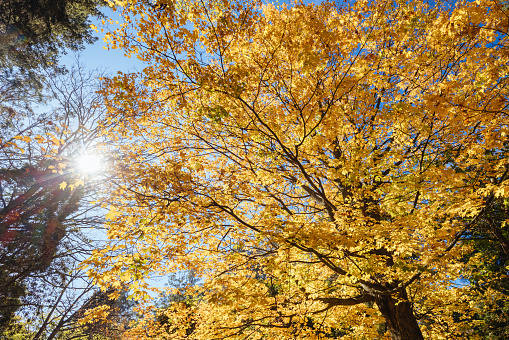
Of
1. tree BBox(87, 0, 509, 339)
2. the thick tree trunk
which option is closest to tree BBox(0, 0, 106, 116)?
tree BBox(87, 0, 509, 339)

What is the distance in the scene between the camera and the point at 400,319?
15.3 ft

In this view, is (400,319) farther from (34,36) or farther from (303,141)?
(34,36)

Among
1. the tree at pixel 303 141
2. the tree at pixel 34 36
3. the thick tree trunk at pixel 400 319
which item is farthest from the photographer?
the tree at pixel 34 36

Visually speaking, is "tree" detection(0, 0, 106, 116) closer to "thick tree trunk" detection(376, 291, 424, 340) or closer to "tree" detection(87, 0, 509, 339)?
"tree" detection(87, 0, 509, 339)

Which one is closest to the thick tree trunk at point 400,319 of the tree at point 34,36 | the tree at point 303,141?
the tree at point 303,141

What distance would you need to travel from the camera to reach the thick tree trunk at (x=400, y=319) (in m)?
4.52

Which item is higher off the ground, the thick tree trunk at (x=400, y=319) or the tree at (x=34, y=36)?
the tree at (x=34, y=36)

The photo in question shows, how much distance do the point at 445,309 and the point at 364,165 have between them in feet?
19.0

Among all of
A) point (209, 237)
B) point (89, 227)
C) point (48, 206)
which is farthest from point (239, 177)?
point (48, 206)

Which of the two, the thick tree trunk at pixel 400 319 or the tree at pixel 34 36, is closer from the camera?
the thick tree trunk at pixel 400 319

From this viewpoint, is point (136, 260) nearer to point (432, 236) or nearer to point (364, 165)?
point (364, 165)

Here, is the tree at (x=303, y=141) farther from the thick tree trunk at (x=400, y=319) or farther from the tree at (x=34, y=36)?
the tree at (x=34, y=36)

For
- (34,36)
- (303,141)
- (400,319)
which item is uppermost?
(34,36)

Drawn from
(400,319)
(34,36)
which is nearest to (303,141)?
(400,319)
